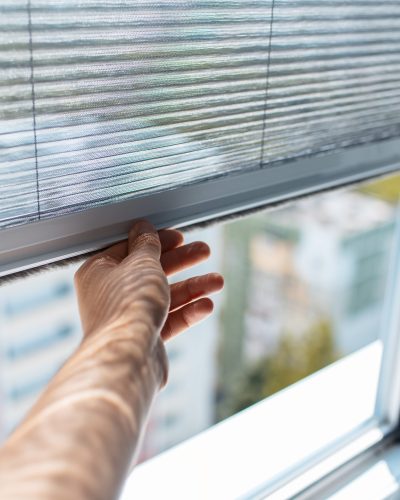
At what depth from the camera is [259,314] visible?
9242mm

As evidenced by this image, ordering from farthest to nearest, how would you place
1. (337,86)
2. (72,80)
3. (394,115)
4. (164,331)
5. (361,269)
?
(361,269) < (394,115) < (337,86) < (164,331) < (72,80)

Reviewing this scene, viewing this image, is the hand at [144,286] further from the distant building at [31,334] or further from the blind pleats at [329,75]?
the distant building at [31,334]

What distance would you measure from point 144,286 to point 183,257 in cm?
25

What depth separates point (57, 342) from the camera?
813cm

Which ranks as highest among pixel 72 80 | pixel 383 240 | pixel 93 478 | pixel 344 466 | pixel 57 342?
pixel 57 342

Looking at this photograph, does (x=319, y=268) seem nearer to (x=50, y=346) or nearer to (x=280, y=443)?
(x=50, y=346)

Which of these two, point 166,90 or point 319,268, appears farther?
point 319,268

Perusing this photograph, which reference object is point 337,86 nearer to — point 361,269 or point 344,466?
point 344,466

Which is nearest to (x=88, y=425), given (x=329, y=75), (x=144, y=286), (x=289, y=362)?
(x=144, y=286)

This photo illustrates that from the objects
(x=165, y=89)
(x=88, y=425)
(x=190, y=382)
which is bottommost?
(x=88, y=425)

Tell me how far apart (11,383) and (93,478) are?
7.76 meters

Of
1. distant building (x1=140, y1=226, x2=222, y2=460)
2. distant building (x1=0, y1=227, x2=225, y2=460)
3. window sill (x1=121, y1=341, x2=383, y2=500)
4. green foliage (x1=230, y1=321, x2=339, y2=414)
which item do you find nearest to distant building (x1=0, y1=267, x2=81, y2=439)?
distant building (x1=0, y1=227, x2=225, y2=460)

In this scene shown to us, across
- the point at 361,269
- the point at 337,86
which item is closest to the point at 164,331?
the point at 337,86

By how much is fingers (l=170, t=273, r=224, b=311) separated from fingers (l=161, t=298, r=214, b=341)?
0.01 metres
